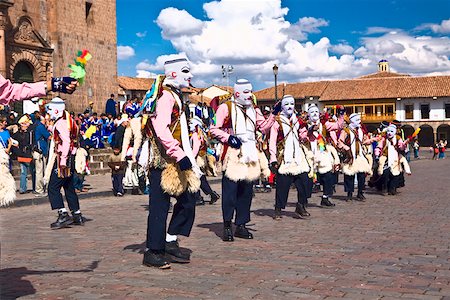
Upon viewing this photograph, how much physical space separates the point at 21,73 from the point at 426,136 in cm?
5327

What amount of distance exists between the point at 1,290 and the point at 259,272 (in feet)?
7.31

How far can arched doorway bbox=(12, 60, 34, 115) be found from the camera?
3033cm

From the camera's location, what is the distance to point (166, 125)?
5.86 metres

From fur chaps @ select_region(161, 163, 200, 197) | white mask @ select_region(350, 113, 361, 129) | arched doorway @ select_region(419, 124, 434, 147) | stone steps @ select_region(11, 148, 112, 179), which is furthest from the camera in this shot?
arched doorway @ select_region(419, 124, 434, 147)

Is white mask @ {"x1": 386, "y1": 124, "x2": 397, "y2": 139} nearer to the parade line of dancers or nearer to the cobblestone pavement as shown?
the parade line of dancers

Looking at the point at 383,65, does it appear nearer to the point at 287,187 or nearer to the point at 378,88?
the point at 378,88

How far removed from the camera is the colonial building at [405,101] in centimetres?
7025

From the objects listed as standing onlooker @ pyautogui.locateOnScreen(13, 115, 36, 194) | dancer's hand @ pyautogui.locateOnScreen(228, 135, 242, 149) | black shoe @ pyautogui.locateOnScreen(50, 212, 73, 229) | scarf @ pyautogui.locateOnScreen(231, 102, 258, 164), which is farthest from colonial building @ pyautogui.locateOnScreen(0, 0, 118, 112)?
dancer's hand @ pyautogui.locateOnScreen(228, 135, 242, 149)

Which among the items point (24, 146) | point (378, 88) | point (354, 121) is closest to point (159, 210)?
point (354, 121)

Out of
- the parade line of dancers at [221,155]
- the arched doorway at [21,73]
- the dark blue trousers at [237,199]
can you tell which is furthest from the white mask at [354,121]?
the arched doorway at [21,73]

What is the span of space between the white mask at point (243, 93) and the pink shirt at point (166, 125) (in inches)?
73.6

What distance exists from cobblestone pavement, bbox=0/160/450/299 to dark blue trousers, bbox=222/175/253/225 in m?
0.33

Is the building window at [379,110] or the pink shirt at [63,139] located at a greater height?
the building window at [379,110]

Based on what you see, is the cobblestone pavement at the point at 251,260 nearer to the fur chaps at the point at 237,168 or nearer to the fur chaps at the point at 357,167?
the fur chaps at the point at 237,168
